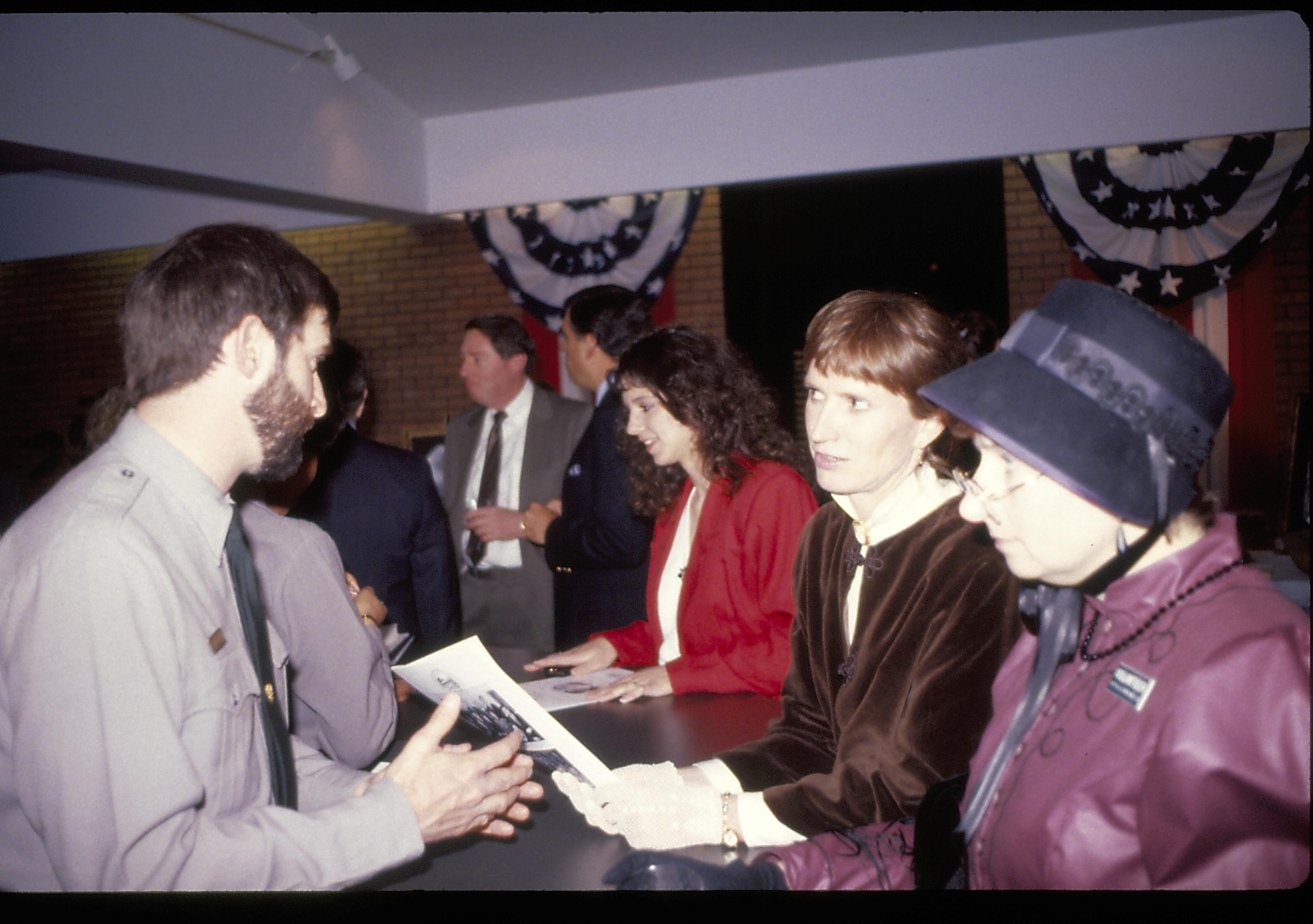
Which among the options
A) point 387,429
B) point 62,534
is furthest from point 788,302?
point 62,534

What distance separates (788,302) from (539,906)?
522 centimetres

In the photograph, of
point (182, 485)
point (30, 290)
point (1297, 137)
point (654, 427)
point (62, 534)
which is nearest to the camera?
point (62, 534)

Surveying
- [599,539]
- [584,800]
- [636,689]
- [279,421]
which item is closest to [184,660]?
[279,421]

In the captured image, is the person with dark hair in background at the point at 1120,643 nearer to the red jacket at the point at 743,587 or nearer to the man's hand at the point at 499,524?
the red jacket at the point at 743,587

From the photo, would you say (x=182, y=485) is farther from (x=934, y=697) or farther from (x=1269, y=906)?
(x=1269, y=906)

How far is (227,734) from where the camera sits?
1155mm

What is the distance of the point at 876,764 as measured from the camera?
128 centimetres

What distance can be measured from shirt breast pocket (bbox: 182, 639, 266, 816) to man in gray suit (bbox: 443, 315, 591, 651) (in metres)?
2.29

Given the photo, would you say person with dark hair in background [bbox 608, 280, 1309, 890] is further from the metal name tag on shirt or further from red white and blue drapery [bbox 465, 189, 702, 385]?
red white and blue drapery [bbox 465, 189, 702, 385]

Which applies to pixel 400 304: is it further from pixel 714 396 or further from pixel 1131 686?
pixel 1131 686

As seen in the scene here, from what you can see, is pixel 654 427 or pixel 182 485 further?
pixel 654 427

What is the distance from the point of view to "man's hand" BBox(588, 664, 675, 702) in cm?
197

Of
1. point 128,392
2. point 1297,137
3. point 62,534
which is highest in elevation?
point 1297,137

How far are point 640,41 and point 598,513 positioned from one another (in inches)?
117
